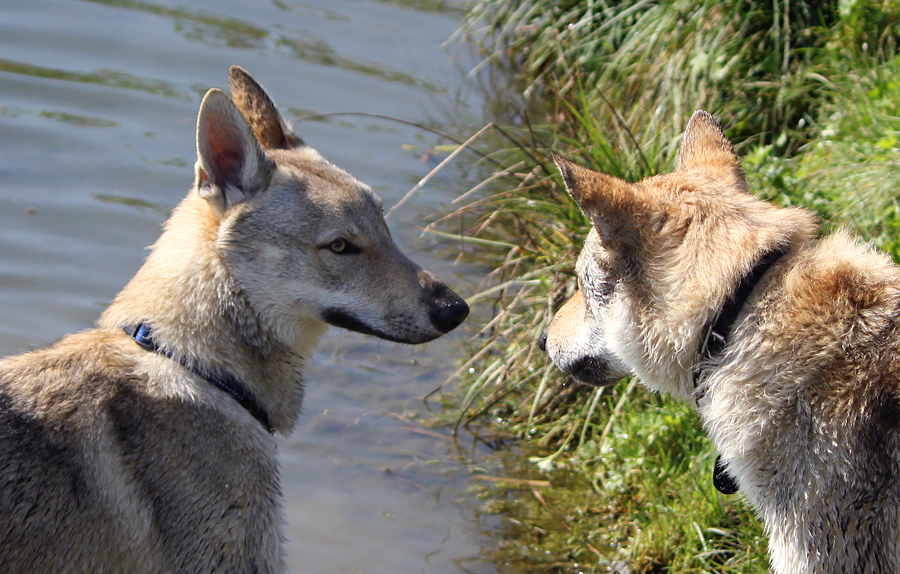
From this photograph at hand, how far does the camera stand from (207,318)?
3670 mm

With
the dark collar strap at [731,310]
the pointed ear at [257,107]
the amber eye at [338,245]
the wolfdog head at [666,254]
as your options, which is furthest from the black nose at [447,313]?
the dark collar strap at [731,310]

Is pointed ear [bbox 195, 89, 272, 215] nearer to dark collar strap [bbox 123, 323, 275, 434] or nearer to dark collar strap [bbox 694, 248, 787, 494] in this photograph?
dark collar strap [bbox 123, 323, 275, 434]

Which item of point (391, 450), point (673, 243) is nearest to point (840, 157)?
point (673, 243)

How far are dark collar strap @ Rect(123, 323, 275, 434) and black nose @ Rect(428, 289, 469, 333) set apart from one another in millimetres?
974

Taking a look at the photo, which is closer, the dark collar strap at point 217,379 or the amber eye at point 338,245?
the dark collar strap at point 217,379

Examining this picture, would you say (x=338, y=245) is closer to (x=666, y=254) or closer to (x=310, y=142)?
(x=666, y=254)

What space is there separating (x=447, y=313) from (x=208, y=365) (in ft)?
3.94

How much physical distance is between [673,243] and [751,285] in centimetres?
33

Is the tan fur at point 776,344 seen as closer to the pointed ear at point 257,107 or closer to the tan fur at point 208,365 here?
the tan fur at point 208,365

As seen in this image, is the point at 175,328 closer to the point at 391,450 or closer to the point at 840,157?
the point at 391,450

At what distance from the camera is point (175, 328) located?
12.0ft

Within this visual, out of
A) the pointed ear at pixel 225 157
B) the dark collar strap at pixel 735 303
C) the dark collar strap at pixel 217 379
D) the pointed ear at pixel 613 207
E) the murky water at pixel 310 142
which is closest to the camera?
the dark collar strap at pixel 735 303

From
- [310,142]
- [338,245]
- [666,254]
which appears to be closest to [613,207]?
[666,254]

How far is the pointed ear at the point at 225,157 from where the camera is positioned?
373 centimetres
